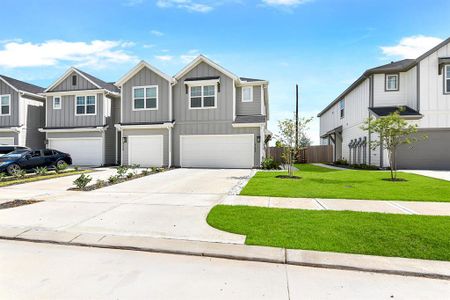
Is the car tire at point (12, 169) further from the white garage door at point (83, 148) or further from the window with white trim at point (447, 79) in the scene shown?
the window with white trim at point (447, 79)

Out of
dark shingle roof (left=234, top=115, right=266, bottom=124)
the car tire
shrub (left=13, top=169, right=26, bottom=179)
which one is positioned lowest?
shrub (left=13, top=169, right=26, bottom=179)

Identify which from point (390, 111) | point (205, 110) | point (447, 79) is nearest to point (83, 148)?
point (205, 110)

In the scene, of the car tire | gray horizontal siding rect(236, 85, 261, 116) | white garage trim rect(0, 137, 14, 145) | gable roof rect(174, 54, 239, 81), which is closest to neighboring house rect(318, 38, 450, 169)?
gray horizontal siding rect(236, 85, 261, 116)

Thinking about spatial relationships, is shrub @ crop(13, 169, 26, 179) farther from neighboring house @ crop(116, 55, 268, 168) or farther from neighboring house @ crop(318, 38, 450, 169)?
neighboring house @ crop(318, 38, 450, 169)

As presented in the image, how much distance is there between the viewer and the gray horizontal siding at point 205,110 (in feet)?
56.4

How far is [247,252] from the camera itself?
3.83 meters

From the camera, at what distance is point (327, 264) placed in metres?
3.46

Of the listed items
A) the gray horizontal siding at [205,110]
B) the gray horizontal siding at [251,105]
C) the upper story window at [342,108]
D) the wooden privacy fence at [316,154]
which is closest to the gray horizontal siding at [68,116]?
the gray horizontal siding at [205,110]

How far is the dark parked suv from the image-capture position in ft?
42.9

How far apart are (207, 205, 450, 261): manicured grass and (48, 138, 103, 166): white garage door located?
16.4 meters

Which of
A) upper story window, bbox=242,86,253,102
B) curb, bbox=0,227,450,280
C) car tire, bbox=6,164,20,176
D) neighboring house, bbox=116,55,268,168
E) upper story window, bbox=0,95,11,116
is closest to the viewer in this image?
curb, bbox=0,227,450,280

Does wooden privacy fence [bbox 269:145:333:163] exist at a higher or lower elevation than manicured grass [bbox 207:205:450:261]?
higher

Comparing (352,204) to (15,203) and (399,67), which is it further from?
(399,67)

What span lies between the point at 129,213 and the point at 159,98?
43.3ft
